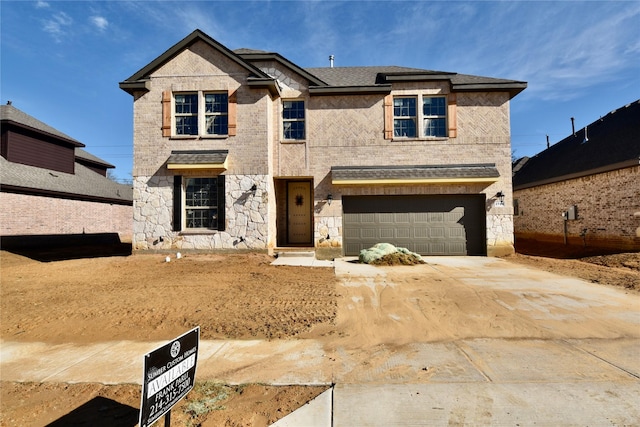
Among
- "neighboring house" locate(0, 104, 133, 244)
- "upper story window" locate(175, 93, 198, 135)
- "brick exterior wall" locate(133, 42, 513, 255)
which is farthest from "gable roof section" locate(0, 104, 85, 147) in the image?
"upper story window" locate(175, 93, 198, 135)

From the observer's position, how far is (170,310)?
5660 millimetres

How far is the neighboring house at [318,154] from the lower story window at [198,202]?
0.04m

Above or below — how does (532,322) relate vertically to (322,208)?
below

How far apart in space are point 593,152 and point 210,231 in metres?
18.7

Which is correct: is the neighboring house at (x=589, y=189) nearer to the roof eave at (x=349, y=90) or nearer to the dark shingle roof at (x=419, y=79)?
the dark shingle roof at (x=419, y=79)

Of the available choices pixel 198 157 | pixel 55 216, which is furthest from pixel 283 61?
pixel 55 216

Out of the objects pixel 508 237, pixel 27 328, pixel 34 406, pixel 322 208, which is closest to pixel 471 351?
pixel 34 406

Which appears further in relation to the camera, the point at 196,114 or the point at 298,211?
the point at 298,211

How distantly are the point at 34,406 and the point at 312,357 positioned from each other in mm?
2851

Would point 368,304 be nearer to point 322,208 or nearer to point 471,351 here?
point 471,351

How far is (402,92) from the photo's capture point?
13172 mm

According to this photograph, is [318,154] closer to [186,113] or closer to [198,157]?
[198,157]

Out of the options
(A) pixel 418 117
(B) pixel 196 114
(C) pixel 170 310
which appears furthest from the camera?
(A) pixel 418 117

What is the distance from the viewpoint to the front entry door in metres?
14.4
